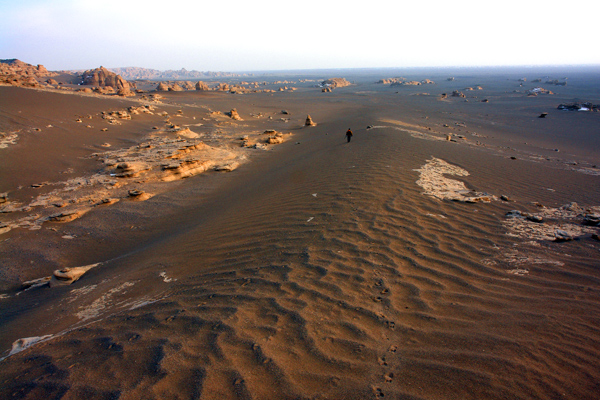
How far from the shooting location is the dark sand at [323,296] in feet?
7.19

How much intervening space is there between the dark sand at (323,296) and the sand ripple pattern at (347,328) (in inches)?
0.6

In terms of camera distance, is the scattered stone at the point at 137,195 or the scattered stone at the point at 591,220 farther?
the scattered stone at the point at 137,195

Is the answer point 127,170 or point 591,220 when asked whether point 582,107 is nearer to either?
point 591,220

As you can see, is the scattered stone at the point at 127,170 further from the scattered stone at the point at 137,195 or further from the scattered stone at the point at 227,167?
the scattered stone at the point at 227,167

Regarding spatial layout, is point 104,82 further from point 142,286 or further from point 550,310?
point 550,310

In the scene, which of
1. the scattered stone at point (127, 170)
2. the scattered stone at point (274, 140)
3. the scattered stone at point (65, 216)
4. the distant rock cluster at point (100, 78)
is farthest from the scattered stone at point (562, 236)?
the distant rock cluster at point (100, 78)

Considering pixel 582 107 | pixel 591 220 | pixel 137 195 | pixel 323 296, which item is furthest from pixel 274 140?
pixel 582 107

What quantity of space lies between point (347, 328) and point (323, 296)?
1.70ft

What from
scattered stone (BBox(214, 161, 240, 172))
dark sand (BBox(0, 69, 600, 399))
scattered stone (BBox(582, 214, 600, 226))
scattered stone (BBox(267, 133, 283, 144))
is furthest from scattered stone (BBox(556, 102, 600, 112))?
scattered stone (BBox(214, 161, 240, 172))

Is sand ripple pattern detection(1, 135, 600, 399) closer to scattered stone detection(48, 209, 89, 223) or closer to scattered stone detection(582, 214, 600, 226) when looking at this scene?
scattered stone detection(582, 214, 600, 226)

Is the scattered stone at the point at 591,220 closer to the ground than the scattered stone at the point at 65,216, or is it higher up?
higher up

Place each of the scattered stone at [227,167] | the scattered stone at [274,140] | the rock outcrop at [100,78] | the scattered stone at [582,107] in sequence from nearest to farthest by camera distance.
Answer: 1. the scattered stone at [227,167]
2. the scattered stone at [274,140]
3. the scattered stone at [582,107]
4. the rock outcrop at [100,78]

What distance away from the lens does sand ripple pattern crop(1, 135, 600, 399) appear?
2.14m

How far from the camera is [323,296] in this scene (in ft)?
10.3
